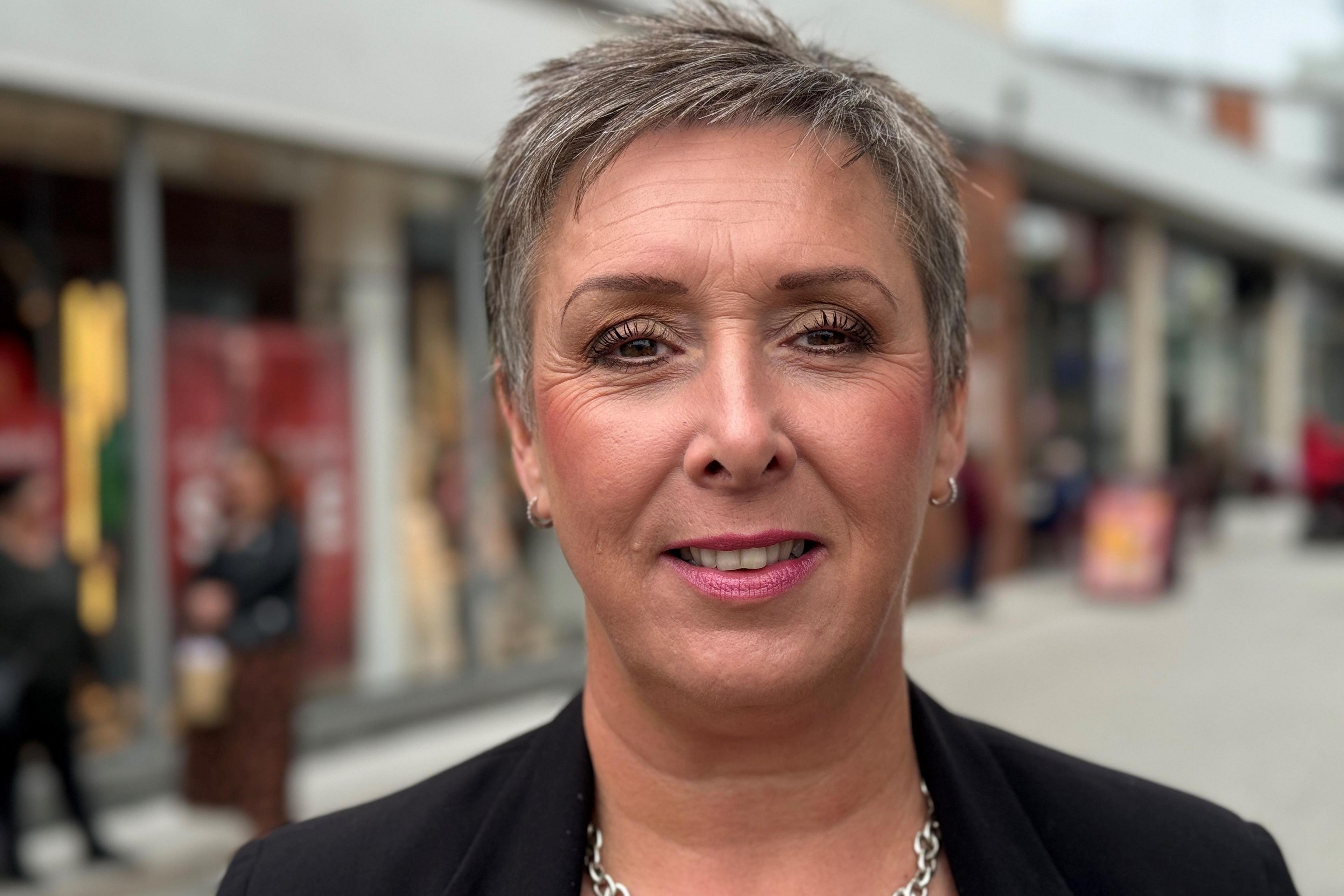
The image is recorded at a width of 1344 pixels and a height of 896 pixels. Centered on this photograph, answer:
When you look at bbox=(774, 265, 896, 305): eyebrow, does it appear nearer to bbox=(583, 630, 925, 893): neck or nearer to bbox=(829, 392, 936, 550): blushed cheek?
bbox=(829, 392, 936, 550): blushed cheek

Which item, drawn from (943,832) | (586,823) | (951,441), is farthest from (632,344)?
(943,832)

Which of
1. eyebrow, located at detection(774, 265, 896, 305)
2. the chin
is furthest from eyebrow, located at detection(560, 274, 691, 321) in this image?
the chin

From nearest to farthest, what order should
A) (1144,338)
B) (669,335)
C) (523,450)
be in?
(669,335)
(523,450)
(1144,338)

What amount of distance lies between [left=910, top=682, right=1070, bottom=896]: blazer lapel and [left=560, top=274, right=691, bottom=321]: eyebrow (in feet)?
2.03

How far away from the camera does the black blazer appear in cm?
147

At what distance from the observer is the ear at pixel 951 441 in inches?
61.2

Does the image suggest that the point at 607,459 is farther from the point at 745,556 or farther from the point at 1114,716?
the point at 1114,716

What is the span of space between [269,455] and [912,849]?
471cm

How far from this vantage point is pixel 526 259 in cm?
148

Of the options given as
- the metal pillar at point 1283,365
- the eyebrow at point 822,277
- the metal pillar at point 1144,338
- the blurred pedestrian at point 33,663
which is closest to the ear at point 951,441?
the eyebrow at point 822,277

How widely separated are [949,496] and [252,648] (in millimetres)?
4521

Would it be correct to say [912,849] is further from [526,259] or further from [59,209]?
[59,209]

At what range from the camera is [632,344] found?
1395mm

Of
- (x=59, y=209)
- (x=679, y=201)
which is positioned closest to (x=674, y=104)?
(x=679, y=201)
